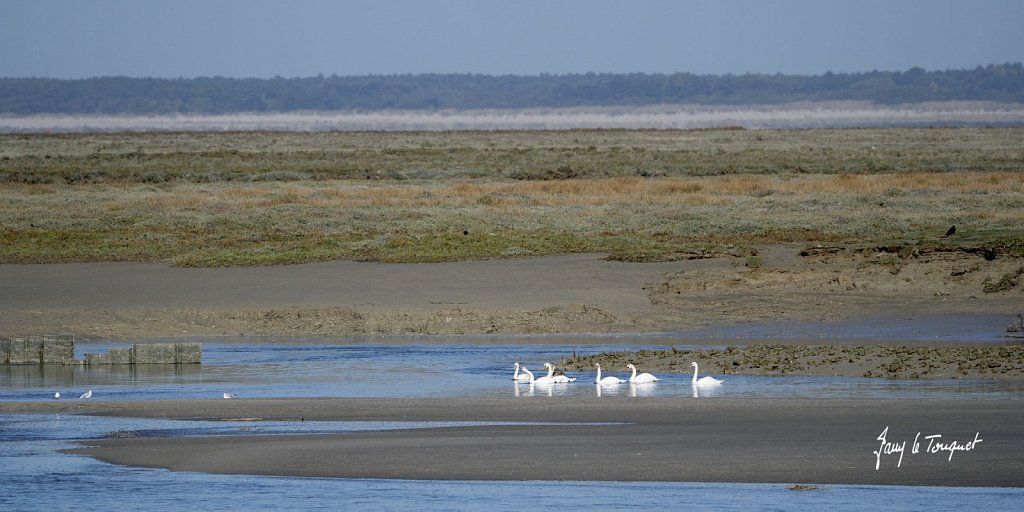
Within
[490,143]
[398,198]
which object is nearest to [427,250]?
[398,198]

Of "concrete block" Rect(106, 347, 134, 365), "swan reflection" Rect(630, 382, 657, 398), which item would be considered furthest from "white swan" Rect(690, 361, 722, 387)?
"concrete block" Rect(106, 347, 134, 365)

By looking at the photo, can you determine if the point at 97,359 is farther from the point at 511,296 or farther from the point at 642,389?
the point at 642,389

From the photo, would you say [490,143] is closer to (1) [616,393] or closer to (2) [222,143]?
(2) [222,143]

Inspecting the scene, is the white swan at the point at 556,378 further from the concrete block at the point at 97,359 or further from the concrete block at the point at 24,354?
the concrete block at the point at 24,354

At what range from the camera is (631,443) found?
13.7 meters

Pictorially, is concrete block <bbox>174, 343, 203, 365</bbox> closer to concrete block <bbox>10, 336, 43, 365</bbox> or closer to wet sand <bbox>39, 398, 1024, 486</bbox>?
concrete block <bbox>10, 336, 43, 365</bbox>

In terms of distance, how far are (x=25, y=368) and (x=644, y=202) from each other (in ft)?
76.7

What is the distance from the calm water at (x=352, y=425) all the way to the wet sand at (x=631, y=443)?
424mm

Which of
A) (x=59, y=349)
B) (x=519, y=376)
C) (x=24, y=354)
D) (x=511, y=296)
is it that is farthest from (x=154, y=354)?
(x=511, y=296)

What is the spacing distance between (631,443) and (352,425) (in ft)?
10.9

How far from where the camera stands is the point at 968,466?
12.2m
